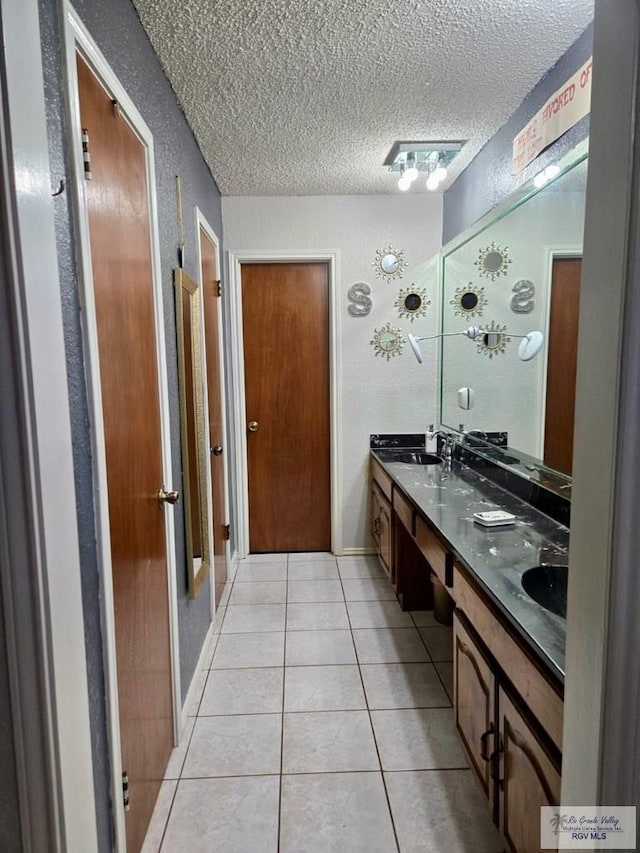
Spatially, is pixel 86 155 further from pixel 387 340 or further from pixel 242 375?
pixel 387 340

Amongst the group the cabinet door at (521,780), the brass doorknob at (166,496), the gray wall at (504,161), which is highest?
the gray wall at (504,161)

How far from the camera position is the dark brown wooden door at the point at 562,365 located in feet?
5.82

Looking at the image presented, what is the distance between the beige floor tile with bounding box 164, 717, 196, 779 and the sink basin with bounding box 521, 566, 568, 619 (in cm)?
139

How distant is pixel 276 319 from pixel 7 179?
2.87 meters

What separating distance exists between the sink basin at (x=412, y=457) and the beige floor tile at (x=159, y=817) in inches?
83.5

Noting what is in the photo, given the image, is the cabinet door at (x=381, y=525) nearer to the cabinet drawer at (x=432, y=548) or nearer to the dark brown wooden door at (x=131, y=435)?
the cabinet drawer at (x=432, y=548)

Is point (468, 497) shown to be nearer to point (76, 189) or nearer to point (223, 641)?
point (223, 641)

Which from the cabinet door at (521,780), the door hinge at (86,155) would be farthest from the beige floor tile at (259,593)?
the door hinge at (86,155)

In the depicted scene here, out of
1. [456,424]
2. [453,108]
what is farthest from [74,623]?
[456,424]

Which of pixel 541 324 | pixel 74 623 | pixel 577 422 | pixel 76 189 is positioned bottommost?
pixel 74 623

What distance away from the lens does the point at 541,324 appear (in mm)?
2057

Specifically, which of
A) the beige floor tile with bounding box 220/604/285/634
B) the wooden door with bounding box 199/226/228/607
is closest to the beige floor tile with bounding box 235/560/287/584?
the wooden door with bounding box 199/226/228/607

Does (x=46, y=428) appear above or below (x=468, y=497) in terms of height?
above

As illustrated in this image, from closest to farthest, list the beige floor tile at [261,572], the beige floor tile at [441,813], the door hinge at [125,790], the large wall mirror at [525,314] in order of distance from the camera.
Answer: the door hinge at [125,790] < the beige floor tile at [441,813] < the large wall mirror at [525,314] < the beige floor tile at [261,572]
